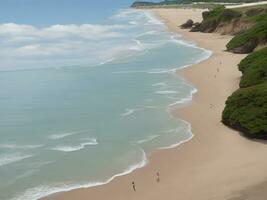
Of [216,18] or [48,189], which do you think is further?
[216,18]

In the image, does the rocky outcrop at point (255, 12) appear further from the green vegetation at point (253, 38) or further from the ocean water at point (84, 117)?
the green vegetation at point (253, 38)

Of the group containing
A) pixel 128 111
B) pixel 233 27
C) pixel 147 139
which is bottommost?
pixel 233 27

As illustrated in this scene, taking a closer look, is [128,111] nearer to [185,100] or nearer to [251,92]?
[185,100]

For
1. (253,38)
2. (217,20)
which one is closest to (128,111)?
(253,38)

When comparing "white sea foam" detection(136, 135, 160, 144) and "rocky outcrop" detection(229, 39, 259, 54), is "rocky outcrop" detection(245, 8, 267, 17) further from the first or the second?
"white sea foam" detection(136, 135, 160, 144)

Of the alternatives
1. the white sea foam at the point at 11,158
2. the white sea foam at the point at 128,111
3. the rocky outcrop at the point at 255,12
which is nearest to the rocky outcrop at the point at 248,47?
the white sea foam at the point at 128,111

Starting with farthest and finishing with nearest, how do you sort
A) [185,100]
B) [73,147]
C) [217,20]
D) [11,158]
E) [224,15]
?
1. [217,20]
2. [224,15]
3. [185,100]
4. [73,147]
5. [11,158]

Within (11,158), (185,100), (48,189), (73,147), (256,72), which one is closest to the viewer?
(48,189)
